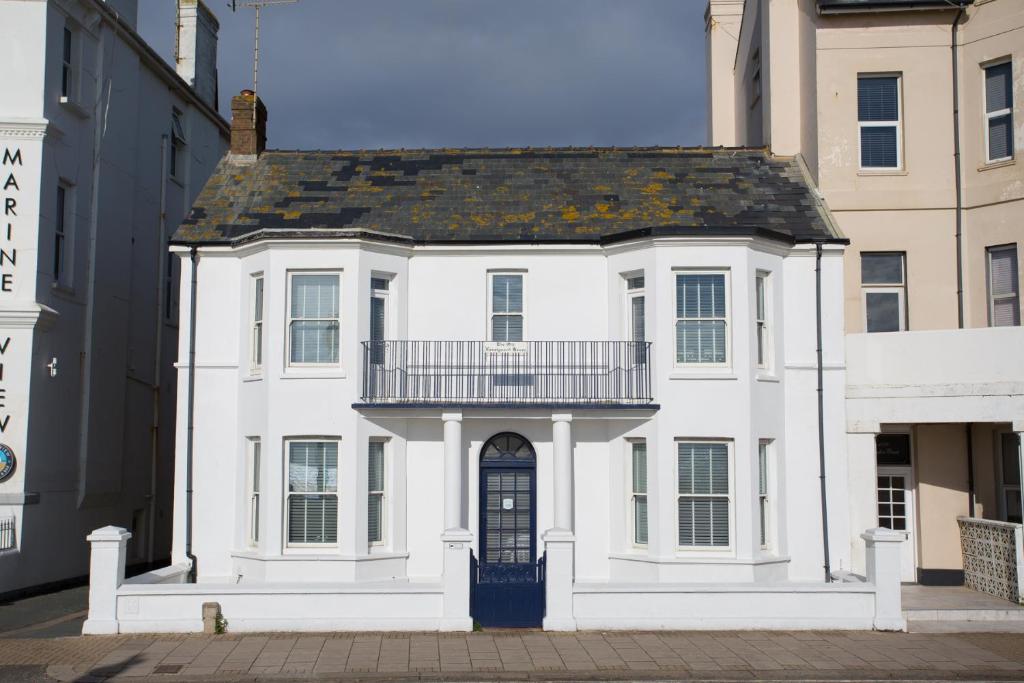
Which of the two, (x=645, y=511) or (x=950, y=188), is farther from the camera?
(x=950, y=188)

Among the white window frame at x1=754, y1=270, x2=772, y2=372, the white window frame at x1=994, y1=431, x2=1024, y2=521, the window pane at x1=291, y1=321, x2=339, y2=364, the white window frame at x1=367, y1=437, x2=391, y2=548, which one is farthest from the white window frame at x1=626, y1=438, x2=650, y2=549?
the white window frame at x1=994, y1=431, x2=1024, y2=521

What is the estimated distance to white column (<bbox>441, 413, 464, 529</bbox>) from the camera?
18.0 meters

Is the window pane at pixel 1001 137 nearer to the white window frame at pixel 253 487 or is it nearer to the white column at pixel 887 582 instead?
the white column at pixel 887 582

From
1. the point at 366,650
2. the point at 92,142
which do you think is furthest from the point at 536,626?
the point at 92,142

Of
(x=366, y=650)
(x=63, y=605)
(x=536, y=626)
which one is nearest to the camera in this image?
(x=366, y=650)

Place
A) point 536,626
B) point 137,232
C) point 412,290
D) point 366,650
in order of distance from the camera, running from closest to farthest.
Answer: point 366,650 < point 536,626 < point 412,290 < point 137,232

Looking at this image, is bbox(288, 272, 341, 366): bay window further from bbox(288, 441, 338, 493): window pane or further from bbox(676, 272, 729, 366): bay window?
bbox(676, 272, 729, 366): bay window

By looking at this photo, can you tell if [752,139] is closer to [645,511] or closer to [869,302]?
[869,302]

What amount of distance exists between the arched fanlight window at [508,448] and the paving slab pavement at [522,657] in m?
4.44

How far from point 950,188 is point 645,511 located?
8664 mm

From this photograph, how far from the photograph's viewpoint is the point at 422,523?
1891 centimetres

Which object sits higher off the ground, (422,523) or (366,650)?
(422,523)

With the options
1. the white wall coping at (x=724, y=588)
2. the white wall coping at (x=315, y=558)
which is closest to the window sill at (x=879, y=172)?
the white wall coping at (x=724, y=588)

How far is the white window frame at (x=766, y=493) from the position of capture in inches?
723
